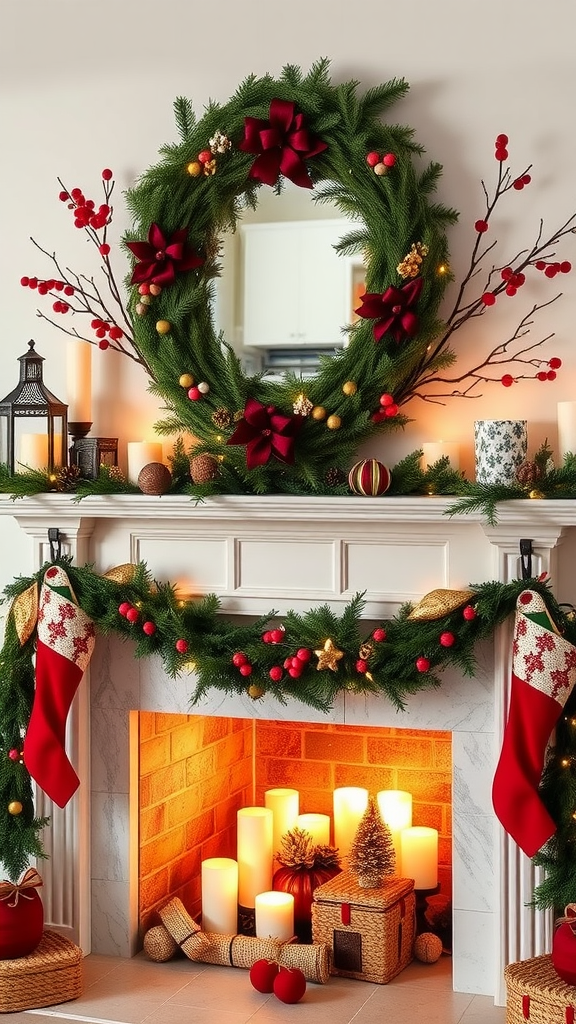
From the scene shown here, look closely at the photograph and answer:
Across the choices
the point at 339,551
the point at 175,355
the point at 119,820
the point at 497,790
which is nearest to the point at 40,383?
the point at 175,355

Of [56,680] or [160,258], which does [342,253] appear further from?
[56,680]

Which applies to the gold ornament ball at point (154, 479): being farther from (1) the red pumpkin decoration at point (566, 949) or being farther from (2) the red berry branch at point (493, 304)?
(1) the red pumpkin decoration at point (566, 949)

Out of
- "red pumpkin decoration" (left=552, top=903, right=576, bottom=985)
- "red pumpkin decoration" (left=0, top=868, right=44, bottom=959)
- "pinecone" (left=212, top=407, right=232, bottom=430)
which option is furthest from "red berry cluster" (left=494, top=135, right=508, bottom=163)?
"red pumpkin decoration" (left=0, top=868, right=44, bottom=959)

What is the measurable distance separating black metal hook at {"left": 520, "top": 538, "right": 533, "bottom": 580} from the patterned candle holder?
14cm

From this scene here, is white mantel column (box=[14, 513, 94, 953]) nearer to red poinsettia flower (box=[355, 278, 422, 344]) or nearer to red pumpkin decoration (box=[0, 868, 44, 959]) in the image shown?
red pumpkin decoration (box=[0, 868, 44, 959])

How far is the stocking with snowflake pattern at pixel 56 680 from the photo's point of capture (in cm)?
290

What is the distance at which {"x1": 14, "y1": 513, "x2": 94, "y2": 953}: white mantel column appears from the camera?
3.09m

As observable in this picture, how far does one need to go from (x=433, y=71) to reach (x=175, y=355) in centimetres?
90

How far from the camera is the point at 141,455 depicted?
9.77 feet

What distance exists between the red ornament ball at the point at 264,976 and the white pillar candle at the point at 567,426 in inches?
54.2

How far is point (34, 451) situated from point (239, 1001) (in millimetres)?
1406

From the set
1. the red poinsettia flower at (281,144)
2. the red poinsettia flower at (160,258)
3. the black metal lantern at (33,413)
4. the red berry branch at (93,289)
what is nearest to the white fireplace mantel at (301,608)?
the black metal lantern at (33,413)

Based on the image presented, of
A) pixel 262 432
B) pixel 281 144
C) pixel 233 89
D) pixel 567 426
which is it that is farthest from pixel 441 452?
pixel 233 89

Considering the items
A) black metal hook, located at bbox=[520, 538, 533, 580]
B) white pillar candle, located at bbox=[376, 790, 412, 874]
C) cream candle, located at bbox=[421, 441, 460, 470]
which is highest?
cream candle, located at bbox=[421, 441, 460, 470]
